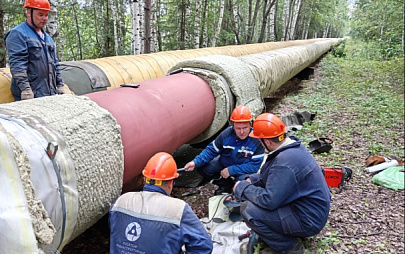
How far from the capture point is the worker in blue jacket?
3.34 meters

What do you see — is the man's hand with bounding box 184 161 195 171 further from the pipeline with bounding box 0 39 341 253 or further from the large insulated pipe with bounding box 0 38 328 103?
the large insulated pipe with bounding box 0 38 328 103

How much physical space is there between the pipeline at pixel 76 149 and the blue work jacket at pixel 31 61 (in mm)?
1210

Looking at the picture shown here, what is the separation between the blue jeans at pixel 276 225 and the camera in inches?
99.6

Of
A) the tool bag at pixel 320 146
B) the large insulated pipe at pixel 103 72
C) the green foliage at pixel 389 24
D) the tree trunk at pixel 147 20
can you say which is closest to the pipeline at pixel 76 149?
the large insulated pipe at pixel 103 72

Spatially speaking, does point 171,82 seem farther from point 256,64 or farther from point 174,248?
point 256,64

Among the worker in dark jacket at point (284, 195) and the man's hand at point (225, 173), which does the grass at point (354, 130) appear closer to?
the worker in dark jacket at point (284, 195)

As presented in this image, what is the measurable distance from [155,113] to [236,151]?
4.01ft

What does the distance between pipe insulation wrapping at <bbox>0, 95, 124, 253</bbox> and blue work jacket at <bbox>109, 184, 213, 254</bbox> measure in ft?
0.50

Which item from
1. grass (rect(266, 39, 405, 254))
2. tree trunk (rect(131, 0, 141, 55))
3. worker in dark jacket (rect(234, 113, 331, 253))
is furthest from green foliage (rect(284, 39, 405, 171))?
tree trunk (rect(131, 0, 141, 55))

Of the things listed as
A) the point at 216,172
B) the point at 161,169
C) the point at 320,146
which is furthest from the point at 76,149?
the point at 320,146

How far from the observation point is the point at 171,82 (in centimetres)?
324

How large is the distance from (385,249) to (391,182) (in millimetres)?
1445

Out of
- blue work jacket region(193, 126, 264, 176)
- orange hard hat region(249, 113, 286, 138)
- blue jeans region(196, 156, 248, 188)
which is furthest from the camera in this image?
blue jeans region(196, 156, 248, 188)

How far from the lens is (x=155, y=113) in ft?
8.68
